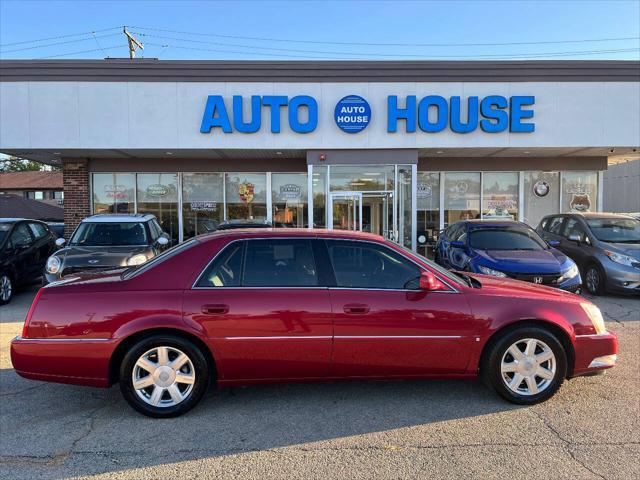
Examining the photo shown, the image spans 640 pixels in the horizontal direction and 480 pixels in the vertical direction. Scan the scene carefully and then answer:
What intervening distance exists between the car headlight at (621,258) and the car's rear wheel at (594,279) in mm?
320

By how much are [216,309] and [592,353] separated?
10.8 feet

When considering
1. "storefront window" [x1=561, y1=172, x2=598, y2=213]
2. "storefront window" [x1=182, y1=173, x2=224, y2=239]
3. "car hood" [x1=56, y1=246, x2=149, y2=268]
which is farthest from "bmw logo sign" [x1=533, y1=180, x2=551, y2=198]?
"car hood" [x1=56, y1=246, x2=149, y2=268]

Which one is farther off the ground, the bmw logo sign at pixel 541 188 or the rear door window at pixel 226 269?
the bmw logo sign at pixel 541 188

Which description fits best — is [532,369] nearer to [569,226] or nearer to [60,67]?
[569,226]

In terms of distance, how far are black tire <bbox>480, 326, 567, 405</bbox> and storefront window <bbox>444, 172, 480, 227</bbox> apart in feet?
37.4

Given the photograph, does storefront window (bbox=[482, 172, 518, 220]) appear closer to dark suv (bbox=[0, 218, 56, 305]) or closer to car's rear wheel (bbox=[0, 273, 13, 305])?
dark suv (bbox=[0, 218, 56, 305])

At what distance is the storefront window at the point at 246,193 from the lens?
1482cm

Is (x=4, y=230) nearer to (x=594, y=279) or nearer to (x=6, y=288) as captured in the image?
(x=6, y=288)

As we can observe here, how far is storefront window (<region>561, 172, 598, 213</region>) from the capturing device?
15070 millimetres

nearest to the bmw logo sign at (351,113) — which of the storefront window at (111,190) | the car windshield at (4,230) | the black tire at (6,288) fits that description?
the storefront window at (111,190)

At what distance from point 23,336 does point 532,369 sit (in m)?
4.33

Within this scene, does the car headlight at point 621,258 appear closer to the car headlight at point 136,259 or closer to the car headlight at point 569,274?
the car headlight at point 569,274

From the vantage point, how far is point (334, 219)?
13430 mm

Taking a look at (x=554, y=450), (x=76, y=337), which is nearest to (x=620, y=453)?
(x=554, y=450)
